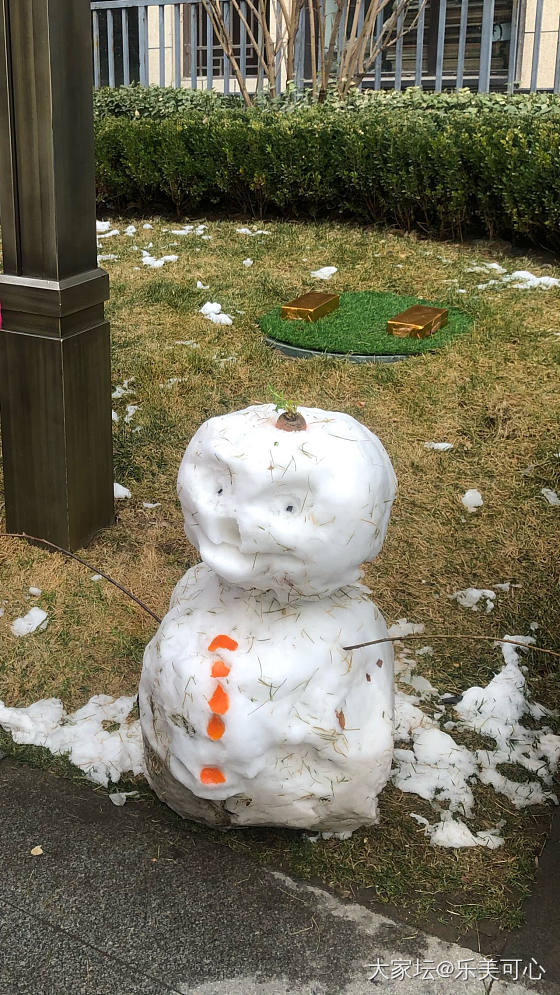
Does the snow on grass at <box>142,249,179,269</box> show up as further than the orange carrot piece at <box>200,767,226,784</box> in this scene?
Yes

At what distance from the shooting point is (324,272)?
7.25 metres

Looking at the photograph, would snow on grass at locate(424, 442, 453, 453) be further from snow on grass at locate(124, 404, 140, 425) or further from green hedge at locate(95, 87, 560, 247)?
green hedge at locate(95, 87, 560, 247)

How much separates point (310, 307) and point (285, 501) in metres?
4.12

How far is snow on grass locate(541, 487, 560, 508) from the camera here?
4594mm

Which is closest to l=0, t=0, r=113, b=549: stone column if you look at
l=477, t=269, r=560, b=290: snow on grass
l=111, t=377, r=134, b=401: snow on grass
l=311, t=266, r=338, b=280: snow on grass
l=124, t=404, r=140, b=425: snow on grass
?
l=124, t=404, r=140, b=425: snow on grass

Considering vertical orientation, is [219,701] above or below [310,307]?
below

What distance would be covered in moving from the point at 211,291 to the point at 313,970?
527 cm

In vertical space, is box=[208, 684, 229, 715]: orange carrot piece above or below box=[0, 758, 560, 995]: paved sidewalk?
above

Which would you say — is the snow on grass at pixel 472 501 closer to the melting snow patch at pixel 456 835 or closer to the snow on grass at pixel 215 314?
the melting snow patch at pixel 456 835

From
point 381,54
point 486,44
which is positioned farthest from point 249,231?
point 381,54

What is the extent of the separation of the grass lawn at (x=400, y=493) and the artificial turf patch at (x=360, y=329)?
0.11 metres

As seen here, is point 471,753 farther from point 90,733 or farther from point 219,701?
point 90,733

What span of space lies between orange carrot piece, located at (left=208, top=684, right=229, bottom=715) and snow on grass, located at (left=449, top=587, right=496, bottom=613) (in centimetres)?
171

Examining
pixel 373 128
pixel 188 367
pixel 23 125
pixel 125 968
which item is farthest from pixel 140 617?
pixel 373 128
